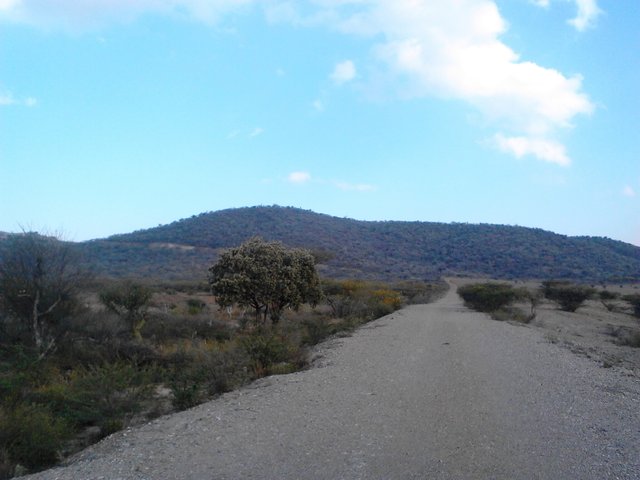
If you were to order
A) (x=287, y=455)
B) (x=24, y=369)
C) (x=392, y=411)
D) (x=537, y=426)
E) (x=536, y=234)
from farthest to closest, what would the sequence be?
(x=536, y=234)
(x=24, y=369)
(x=392, y=411)
(x=537, y=426)
(x=287, y=455)

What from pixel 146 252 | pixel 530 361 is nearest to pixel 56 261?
pixel 530 361

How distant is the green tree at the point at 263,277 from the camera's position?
1003 inches

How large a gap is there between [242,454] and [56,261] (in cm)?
1288

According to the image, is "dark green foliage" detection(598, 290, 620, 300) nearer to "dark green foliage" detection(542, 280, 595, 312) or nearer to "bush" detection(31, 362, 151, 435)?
"dark green foliage" detection(542, 280, 595, 312)

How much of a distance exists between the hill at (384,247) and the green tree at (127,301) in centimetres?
4612

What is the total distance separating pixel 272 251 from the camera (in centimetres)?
2716

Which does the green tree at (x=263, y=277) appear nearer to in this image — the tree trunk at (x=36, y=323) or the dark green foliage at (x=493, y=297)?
the tree trunk at (x=36, y=323)

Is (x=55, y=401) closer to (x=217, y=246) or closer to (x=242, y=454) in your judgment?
(x=242, y=454)

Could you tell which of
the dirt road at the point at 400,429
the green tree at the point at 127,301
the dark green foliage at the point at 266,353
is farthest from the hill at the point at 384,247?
the dirt road at the point at 400,429

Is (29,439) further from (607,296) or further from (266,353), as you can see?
(607,296)

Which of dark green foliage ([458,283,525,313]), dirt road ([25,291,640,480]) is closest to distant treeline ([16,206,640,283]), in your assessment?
dark green foliage ([458,283,525,313])

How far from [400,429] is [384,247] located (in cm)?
10359

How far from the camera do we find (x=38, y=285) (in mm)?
18000

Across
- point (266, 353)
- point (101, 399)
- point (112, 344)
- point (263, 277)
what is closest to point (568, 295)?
point (263, 277)
